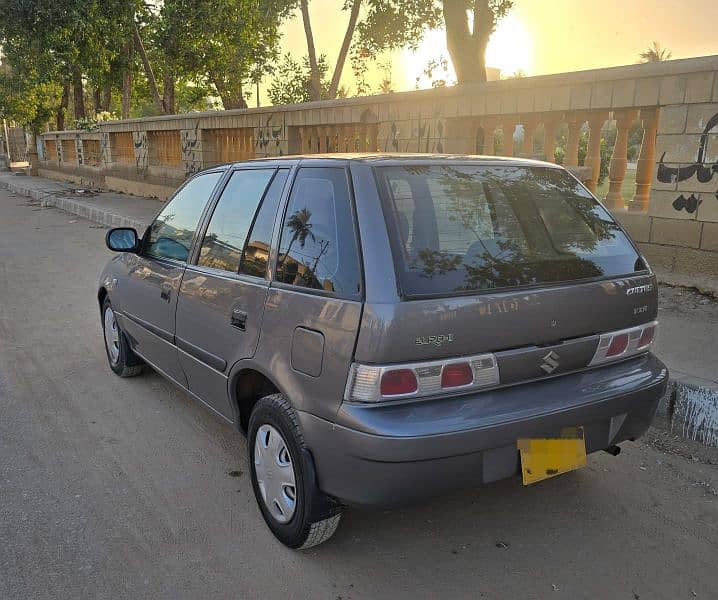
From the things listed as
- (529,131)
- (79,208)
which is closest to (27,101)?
(79,208)

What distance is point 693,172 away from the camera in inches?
223

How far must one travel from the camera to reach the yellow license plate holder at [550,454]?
2.44 m

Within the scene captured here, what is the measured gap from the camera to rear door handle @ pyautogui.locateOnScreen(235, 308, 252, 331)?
112 inches

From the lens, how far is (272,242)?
2836mm

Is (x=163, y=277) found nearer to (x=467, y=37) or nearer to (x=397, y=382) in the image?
(x=397, y=382)

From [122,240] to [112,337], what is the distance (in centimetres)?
103

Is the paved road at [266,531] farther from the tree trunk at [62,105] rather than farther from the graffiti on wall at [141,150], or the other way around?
the tree trunk at [62,105]

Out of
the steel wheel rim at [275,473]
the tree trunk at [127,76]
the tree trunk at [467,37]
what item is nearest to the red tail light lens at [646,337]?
the steel wheel rim at [275,473]

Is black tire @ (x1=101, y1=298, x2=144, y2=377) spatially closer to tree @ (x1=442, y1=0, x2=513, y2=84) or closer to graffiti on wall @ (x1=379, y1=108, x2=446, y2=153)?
graffiti on wall @ (x1=379, y1=108, x2=446, y2=153)

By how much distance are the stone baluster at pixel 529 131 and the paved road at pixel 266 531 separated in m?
4.32

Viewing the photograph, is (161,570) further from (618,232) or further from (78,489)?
(618,232)

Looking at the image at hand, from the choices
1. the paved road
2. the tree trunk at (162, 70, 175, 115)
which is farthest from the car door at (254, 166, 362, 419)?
the tree trunk at (162, 70, 175, 115)

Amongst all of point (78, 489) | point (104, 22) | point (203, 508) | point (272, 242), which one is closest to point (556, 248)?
point (272, 242)

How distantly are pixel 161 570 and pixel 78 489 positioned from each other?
0.89 m
